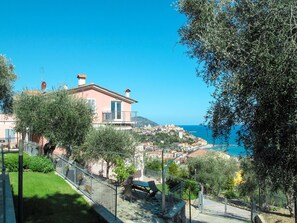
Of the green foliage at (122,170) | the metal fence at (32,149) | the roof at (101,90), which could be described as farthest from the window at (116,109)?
the green foliage at (122,170)

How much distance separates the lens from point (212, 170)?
39125 mm

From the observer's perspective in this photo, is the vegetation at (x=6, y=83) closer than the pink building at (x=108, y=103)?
Yes

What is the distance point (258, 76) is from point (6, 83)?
63.2 feet

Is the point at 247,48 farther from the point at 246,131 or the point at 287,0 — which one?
the point at 246,131

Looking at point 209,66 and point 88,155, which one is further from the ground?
point 209,66

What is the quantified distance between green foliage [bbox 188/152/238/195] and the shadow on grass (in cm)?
2871

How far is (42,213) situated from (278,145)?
7.79 meters

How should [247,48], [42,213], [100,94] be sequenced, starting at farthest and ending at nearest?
[100,94], [42,213], [247,48]

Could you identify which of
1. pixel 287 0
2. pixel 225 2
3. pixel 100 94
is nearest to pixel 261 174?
pixel 287 0

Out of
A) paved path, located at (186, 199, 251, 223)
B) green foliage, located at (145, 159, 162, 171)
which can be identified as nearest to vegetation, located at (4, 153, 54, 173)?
paved path, located at (186, 199, 251, 223)

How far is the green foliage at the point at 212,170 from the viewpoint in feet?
127

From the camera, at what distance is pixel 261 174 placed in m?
6.58

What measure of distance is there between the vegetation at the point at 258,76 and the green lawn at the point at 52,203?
5796 mm

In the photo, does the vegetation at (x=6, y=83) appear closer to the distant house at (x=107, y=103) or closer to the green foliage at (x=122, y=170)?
the green foliage at (x=122, y=170)
